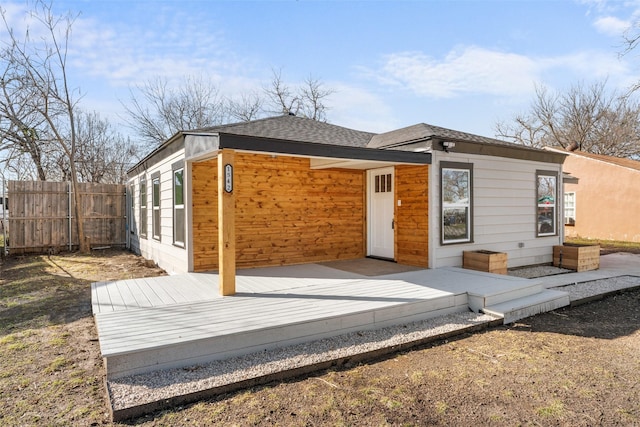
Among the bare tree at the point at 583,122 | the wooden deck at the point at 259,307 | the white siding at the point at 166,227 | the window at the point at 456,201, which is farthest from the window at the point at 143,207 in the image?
the bare tree at the point at 583,122

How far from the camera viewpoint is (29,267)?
889cm

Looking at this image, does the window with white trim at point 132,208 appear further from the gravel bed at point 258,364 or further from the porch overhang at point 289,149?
the gravel bed at point 258,364

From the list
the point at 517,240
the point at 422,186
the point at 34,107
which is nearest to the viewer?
the point at 422,186

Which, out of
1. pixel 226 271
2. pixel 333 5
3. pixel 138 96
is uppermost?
pixel 138 96

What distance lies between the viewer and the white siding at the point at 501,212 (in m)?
6.89

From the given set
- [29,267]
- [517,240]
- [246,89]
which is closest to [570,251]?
[517,240]

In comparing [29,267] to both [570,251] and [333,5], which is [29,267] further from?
[570,251]

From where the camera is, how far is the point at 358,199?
839 centimetres

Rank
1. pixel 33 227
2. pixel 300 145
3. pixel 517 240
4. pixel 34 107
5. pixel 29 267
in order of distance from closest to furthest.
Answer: pixel 300 145 → pixel 517 240 → pixel 29 267 → pixel 33 227 → pixel 34 107

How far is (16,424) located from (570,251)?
9.39m

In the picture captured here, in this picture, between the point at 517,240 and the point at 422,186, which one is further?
the point at 517,240

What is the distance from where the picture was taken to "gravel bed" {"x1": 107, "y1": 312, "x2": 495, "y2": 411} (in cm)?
283

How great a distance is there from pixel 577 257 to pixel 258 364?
25.0 feet

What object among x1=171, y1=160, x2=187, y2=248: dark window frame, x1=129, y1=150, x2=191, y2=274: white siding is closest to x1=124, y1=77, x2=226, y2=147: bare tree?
x1=129, y1=150, x2=191, y2=274: white siding
